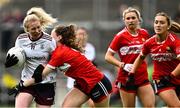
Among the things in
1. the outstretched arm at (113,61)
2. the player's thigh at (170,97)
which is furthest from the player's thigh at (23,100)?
the player's thigh at (170,97)

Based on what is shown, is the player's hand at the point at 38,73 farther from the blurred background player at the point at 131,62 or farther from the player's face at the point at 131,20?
the player's face at the point at 131,20

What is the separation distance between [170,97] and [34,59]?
85.6 inches

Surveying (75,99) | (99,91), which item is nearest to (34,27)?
(75,99)

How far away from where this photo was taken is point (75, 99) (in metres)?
10.9

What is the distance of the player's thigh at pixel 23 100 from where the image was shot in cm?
1083

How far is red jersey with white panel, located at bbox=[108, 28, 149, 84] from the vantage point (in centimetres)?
1188

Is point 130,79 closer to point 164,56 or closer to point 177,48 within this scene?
point 164,56

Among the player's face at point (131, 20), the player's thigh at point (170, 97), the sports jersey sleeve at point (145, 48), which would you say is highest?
the player's face at point (131, 20)

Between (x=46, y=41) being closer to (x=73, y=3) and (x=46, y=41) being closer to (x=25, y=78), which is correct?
(x=25, y=78)

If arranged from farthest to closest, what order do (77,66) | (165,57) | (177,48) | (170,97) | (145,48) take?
(145,48) < (165,57) < (170,97) < (177,48) < (77,66)

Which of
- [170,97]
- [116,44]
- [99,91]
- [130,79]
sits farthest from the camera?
[116,44]

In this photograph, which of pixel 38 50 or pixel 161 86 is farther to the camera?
pixel 161 86

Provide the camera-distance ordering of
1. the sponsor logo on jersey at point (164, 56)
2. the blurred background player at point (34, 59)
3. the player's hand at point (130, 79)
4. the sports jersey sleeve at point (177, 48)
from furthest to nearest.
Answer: the player's hand at point (130, 79)
the sponsor logo on jersey at point (164, 56)
the sports jersey sleeve at point (177, 48)
the blurred background player at point (34, 59)

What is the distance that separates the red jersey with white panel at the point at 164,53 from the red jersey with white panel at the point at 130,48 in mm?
404
